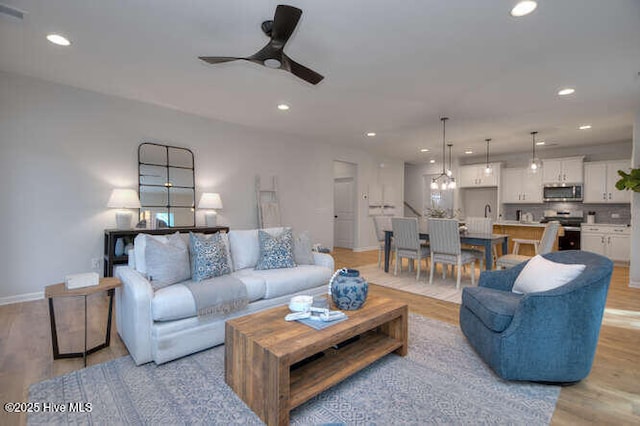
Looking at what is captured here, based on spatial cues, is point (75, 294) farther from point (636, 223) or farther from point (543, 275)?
point (636, 223)

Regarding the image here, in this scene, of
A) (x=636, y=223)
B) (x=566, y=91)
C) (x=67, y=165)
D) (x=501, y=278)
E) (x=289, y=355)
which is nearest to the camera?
(x=289, y=355)

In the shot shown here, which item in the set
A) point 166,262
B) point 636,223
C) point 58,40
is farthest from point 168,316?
point 636,223

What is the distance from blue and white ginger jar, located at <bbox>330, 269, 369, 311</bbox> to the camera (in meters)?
2.07

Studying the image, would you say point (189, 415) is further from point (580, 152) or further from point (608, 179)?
point (580, 152)

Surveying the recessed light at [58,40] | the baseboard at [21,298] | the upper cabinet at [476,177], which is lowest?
the baseboard at [21,298]

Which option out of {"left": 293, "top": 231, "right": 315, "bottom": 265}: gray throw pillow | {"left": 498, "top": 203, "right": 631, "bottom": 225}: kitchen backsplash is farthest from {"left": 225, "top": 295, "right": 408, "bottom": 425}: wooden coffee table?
{"left": 498, "top": 203, "right": 631, "bottom": 225}: kitchen backsplash

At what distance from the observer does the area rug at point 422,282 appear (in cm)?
388

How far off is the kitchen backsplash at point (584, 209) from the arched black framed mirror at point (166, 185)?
7482 mm

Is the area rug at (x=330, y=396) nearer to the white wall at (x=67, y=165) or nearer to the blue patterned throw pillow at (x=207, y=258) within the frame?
the blue patterned throw pillow at (x=207, y=258)

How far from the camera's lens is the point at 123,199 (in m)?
3.80

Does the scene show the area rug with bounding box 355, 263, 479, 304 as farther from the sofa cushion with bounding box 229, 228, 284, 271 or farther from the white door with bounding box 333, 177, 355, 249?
the white door with bounding box 333, 177, 355, 249

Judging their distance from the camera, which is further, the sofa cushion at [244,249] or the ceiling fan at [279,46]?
the sofa cushion at [244,249]

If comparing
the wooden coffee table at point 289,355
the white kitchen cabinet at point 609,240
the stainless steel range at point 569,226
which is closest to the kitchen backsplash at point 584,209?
the stainless steel range at point 569,226

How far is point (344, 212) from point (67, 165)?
5923 mm
